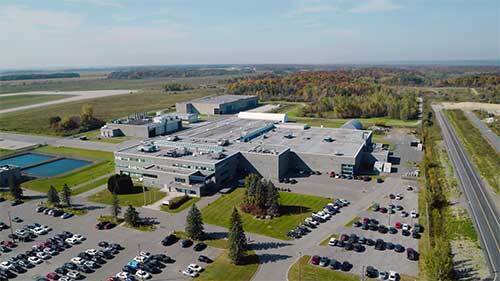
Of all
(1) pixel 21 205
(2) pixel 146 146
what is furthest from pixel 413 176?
(1) pixel 21 205

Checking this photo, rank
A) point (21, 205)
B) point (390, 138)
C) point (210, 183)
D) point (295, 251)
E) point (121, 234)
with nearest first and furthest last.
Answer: point (295, 251), point (121, 234), point (21, 205), point (210, 183), point (390, 138)

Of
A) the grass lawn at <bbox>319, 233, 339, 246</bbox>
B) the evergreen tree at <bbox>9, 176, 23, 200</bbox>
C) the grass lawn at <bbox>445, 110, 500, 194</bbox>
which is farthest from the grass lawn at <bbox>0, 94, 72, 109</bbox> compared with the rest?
the grass lawn at <bbox>445, 110, 500, 194</bbox>

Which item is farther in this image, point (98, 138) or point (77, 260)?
point (98, 138)

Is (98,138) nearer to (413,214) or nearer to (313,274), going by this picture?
(313,274)

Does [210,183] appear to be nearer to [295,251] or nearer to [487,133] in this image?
[295,251]

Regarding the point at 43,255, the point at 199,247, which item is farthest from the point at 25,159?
the point at 199,247

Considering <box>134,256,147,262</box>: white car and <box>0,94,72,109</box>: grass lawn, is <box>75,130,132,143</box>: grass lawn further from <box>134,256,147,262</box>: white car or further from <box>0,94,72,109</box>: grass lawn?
<box>0,94,72,109</box>: grass lawn

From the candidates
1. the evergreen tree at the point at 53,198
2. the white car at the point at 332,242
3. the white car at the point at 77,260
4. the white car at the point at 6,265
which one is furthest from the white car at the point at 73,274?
the white car at the point at 332,242
